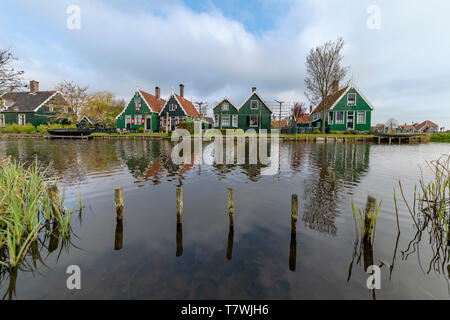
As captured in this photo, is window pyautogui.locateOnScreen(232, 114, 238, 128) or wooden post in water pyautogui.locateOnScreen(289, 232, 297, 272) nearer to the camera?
wooden post in water pyautogui.locateOnScreen(289, 232, 297, 272)

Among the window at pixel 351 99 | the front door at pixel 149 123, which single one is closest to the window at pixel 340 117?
the window at pixel 351 99

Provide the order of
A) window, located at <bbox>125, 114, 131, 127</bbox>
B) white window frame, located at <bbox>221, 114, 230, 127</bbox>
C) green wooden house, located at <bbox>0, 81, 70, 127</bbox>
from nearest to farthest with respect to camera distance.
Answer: white window frame, located at <bbox>221, 114, 230, 127</bbox>, window, located at <bbox>125, 114, 131, 127</bbox>, green wooden house, located at <bbox>0, 81, 70, 127</bbox>

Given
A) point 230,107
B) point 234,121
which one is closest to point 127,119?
point 230,107

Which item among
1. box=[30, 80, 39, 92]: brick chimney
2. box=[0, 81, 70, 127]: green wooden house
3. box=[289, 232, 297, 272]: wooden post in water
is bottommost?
box=[289, 232, 297, 272]: wooden post in water

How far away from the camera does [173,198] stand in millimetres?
7746

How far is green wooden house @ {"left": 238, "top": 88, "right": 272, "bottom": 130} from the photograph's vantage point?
40406 millimetres

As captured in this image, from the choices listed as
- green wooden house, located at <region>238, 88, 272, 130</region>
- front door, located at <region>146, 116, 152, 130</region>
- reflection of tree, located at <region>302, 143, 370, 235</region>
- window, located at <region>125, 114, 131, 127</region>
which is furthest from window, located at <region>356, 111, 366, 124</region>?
window, located at <region>125, 114, 131, 127</region>

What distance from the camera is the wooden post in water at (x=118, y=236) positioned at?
476 cm

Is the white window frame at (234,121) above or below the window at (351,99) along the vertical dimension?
below

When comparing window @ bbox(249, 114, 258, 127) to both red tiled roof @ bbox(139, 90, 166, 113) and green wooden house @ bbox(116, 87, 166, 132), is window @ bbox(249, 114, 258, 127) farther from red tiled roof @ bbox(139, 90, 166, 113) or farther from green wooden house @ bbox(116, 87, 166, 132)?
red tiled roof @ bbox(139, 90, 166, 113)

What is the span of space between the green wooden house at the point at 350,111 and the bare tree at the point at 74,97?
153 feet

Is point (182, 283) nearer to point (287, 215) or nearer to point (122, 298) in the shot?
point (122, 298)

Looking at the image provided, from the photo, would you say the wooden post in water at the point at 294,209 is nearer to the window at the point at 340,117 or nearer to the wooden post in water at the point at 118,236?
the wooden post in water at the point at 118,236

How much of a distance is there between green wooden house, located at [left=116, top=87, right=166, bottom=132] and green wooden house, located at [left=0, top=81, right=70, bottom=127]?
13.3 meters
